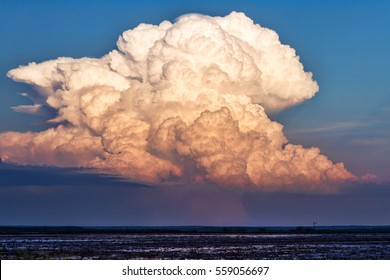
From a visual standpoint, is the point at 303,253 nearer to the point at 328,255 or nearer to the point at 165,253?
the point at 328,255

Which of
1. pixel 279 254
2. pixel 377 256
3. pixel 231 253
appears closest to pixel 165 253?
pixel 231 253

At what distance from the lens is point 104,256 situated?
74062mm

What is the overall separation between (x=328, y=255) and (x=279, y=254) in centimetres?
484
